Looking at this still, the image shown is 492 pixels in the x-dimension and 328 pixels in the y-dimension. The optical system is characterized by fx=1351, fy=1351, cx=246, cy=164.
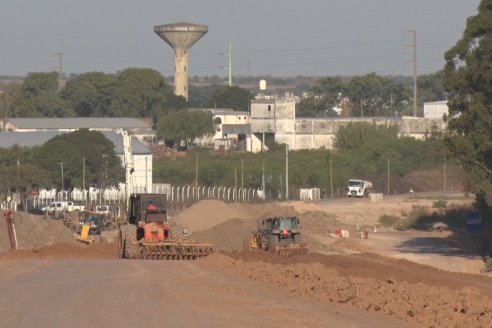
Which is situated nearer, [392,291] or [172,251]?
[392,291]

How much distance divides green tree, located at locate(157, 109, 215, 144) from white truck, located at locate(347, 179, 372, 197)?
148 ft

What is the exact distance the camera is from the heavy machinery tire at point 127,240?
44.5 m

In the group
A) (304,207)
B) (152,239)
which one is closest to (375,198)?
(304,207)

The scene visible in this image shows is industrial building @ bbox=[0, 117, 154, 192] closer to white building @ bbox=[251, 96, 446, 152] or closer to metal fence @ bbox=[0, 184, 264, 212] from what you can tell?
metal fence @ bbox=[0, 184, 264, 212]

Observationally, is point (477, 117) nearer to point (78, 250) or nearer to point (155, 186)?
point (78, 250)

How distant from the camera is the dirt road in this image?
21.8 metres

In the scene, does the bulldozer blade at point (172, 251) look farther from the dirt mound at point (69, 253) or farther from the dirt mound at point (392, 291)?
the dirt mound at point (69, 253)

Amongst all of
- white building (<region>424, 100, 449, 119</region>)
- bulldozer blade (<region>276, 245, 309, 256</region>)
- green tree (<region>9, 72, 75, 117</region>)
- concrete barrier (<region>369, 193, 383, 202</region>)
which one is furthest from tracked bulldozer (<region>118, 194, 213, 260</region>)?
green tree (<region>9, 72, 75, 117</region>)

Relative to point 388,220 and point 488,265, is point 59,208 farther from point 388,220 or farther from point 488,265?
point 488,265

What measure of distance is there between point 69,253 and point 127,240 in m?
5.26

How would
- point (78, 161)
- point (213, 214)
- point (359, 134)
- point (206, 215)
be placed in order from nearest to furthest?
point (206, 215) < point (213, 214) < point (78, 161) < point (359, 134)

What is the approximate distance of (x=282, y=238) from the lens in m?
52.7

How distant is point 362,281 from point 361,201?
6701 centimetres

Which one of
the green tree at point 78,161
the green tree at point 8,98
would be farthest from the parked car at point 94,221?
the green tree at point 8,98
